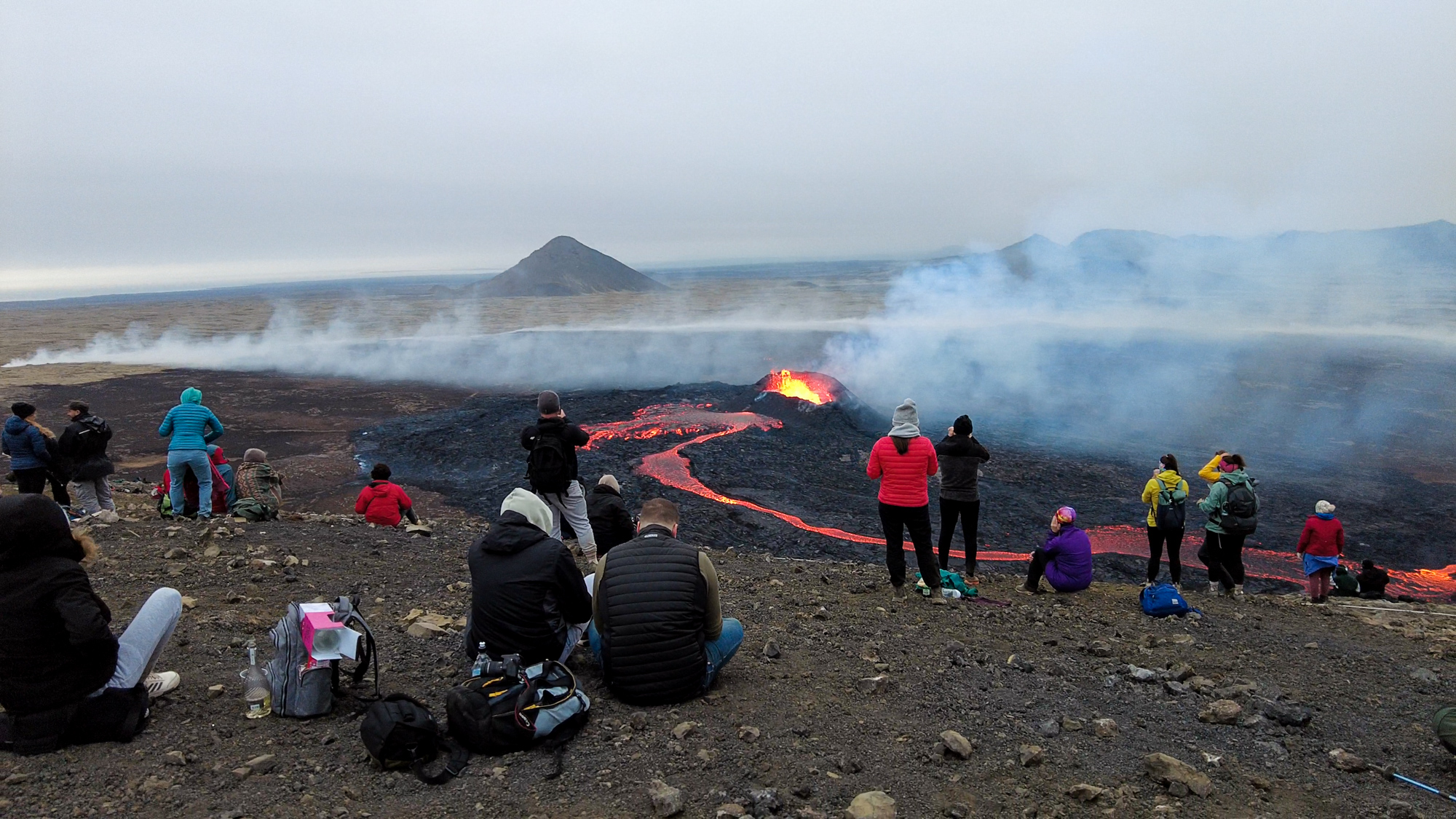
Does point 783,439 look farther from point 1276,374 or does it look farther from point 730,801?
point 1276,374

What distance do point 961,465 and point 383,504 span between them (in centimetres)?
775

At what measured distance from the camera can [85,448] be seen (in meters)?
10.8

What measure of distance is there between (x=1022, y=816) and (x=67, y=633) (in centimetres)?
494

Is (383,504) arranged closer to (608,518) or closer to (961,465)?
(608,518)

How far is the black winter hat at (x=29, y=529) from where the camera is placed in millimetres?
4129

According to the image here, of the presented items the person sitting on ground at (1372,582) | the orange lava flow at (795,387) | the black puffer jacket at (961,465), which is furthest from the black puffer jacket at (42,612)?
the orange lava flow at (795,387)

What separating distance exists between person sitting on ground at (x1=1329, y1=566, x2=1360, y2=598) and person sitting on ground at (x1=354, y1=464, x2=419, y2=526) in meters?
12.9

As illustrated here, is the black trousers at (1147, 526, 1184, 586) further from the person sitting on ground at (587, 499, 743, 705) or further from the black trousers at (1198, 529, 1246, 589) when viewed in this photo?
the person sitting on ground at (587, 499, 743, 705)

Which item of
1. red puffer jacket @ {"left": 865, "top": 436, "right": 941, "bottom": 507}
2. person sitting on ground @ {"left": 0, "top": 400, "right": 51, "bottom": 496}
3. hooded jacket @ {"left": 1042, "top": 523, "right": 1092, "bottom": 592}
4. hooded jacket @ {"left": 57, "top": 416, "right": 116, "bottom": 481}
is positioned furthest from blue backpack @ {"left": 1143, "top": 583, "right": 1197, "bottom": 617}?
person sitting on ground @ {"left": 0, "top": 400, "right": 51, "bottom": 496}

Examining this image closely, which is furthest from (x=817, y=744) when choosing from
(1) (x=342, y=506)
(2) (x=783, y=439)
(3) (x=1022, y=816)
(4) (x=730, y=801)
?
(2) (x=783, y=439)

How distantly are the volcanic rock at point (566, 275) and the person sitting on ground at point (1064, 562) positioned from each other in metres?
155

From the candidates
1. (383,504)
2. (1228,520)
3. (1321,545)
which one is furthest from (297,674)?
(1321,545)

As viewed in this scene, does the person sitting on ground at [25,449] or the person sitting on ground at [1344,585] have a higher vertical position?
the person sitting on ground at [25,449]

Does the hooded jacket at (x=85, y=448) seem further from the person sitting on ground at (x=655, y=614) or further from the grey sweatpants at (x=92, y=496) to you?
the person sitting on ground at (x=655, y=614)
